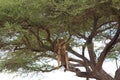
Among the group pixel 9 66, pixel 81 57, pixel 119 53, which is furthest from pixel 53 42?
pixel 119 53

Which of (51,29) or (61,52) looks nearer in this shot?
(51,29)

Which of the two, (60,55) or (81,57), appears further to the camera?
(81,57)

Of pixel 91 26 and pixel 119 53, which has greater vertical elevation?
pixel 91 26

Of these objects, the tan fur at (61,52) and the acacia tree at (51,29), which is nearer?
the acacia tree at (51,29)

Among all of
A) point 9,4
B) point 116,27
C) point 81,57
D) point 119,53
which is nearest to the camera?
point 9,4

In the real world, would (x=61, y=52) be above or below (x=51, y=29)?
below

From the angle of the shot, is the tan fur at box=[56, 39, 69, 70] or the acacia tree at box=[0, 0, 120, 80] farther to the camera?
the tan fur at box=[56, 39, 69, 70]

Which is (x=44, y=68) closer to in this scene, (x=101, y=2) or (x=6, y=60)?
(x=6, y=60)

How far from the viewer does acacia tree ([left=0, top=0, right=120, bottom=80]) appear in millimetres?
4910

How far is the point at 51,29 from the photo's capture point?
5.63 meters

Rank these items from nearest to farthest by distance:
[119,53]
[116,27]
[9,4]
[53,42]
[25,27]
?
[9,4]
[25,27]
[53,42]
[116,27]
[119,53]

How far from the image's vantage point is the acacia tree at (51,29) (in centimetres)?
491

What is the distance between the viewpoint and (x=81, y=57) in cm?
700

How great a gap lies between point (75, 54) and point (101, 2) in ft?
7.83
